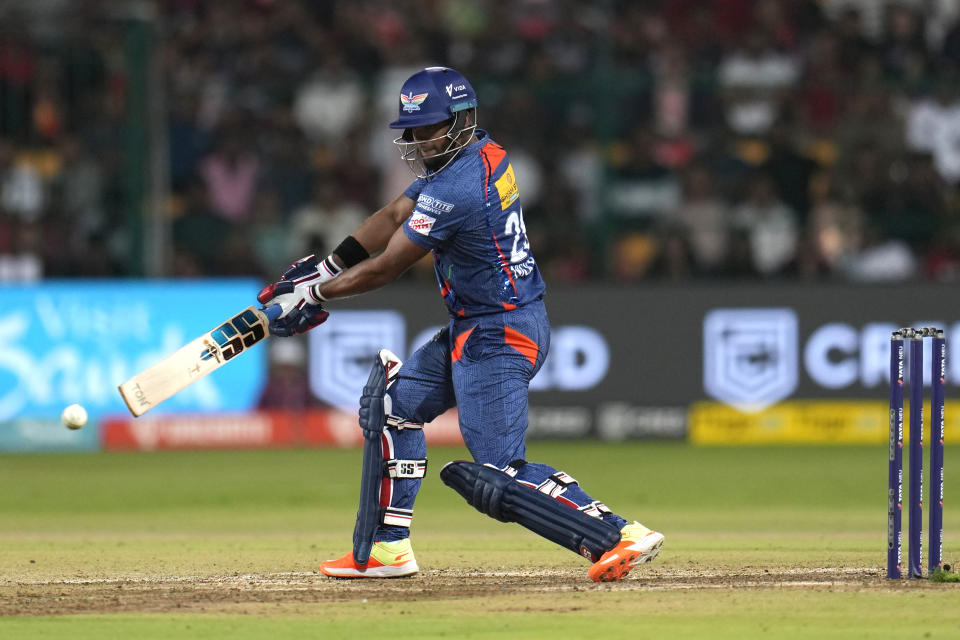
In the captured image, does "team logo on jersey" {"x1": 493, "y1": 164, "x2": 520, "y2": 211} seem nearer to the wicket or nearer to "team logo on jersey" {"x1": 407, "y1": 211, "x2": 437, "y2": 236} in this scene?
"team logo on jersey" {"x1": 407, "y1": 211, "x2": 437, "y2": 236}

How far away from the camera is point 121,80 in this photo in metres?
14.5

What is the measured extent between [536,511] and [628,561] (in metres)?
0.43

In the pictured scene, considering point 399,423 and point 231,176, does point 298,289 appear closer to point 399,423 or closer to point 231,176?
point 399,423

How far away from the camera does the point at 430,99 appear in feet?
21.9

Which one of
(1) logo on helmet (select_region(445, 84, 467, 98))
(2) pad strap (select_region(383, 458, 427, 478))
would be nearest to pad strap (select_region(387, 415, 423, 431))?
(2) pad strap (select_region(383, 458, 427, 478))

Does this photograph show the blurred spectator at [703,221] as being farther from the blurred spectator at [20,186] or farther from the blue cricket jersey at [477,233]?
the blue cricket jersey at [477,233]

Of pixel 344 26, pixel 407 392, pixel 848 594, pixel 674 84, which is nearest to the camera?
pixel 848 594

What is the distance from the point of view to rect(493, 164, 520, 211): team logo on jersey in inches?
265

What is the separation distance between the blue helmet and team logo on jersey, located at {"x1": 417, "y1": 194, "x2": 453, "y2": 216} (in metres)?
0.33

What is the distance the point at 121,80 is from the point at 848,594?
984cm

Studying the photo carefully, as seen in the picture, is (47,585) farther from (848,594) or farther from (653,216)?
(653,216)

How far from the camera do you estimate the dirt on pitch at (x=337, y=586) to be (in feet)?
21.0

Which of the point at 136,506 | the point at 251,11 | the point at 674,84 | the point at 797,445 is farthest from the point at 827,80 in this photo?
the point at 136,506

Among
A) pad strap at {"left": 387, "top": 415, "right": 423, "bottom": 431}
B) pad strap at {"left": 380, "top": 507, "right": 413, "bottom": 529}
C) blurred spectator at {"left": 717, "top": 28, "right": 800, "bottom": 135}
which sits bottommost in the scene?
pad strap at {"left": 380, "top": 507, "right": 413, "bottom": 529}
